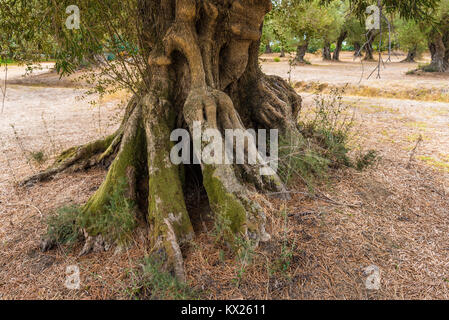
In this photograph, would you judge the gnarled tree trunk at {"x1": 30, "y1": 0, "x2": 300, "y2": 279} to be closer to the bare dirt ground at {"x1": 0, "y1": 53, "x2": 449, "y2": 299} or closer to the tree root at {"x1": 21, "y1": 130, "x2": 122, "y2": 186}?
the bare dirt ground at {"x1": 0, "y1": 53, "x2": 449, "y2": 299}

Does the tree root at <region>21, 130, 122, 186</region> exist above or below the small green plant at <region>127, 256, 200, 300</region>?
above

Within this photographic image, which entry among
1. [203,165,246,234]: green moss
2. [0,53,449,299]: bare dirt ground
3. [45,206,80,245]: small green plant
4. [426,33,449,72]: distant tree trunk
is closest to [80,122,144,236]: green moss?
[45,206,80,245]: small green plant

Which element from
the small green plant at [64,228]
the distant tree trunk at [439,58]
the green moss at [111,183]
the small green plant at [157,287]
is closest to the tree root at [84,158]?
the green moss at [111,183]

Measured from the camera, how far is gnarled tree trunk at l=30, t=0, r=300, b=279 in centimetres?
278

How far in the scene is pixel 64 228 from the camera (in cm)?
299

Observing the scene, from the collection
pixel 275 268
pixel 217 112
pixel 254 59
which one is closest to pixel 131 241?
pixel 275 268

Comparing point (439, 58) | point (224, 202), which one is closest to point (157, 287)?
point (224, 202)

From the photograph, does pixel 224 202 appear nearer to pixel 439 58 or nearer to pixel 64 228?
pixel 64 228

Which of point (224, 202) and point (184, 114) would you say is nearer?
point (224, 202)

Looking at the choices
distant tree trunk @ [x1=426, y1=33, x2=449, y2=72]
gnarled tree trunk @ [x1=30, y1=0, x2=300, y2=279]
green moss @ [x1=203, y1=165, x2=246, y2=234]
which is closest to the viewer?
green moss @ [x1=203, y1=165, x2=246, y2=234]

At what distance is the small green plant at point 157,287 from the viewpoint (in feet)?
7.07

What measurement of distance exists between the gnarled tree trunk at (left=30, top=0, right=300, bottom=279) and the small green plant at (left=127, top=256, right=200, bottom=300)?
0.98ft

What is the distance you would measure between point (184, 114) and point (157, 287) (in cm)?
198
